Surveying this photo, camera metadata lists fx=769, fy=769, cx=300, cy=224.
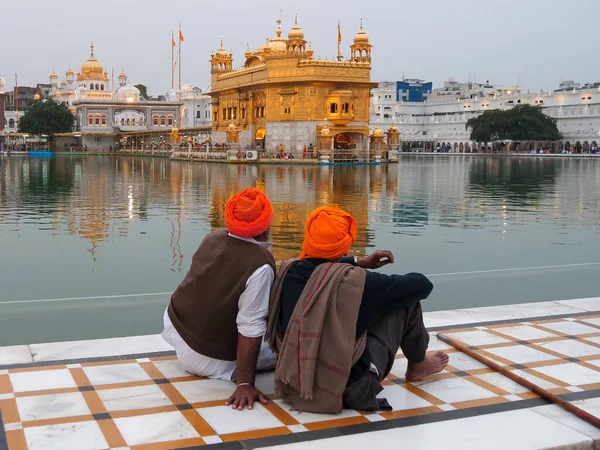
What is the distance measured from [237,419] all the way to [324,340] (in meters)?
0.51

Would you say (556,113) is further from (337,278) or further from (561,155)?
(337,278)

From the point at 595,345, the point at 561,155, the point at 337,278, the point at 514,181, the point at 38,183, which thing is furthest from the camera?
the point at 561,155

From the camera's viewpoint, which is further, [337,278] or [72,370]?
[72,370]

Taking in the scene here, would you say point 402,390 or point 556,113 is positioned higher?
point 556,113

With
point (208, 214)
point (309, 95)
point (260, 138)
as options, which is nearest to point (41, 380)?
point (208, 214)

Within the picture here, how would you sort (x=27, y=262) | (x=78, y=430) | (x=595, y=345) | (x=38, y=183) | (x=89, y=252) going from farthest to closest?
(x=38, y=183)
(x=89, y=252)
(x=27, y=262)
(x=595, y=345)
(x=78, y=430)

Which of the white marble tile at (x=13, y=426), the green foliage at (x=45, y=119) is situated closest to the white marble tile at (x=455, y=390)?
the white marble tile at (x=13, y=426)

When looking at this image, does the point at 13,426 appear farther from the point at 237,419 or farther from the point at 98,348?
the point at 98,348

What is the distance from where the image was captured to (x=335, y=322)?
3.37 metres

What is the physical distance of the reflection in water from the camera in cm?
866

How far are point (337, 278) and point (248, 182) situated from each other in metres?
18.7

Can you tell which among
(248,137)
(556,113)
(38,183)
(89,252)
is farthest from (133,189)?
(556,113)

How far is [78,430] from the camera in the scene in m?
3.10

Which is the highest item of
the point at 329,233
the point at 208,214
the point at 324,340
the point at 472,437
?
the point at 329,233
